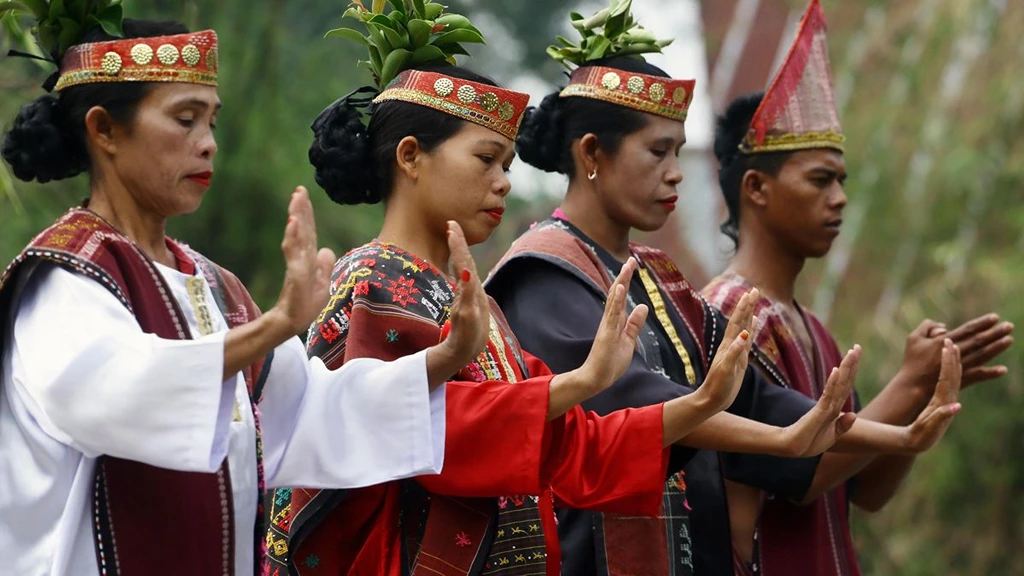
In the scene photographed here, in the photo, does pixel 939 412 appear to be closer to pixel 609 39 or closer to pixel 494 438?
pixel 609 39

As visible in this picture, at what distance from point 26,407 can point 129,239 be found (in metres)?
0.37

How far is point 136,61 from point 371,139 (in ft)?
2.28

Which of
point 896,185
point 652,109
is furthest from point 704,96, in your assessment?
point 652,109

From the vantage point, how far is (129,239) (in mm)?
3191

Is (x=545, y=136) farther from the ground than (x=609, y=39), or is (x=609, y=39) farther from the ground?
(x=609, y=39)

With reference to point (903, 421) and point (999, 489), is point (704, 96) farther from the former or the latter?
point (903, 421)

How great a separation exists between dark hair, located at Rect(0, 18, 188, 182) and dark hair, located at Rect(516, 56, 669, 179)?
1.40m

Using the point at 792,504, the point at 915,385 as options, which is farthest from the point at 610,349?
the point at 915,385

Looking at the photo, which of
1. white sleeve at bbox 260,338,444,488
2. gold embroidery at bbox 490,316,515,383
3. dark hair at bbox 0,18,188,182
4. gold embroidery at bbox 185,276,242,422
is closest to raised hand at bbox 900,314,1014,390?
gold embroidery at bbox 490,316,515,383

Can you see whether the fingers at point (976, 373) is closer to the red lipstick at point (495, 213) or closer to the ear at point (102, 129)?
the red lipstick at point (495, 213)

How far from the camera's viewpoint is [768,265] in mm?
5148

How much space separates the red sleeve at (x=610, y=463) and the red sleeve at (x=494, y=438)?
16 cm

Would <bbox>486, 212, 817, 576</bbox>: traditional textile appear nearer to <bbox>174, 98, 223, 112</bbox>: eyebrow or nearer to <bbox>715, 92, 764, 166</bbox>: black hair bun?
<bbox>715, 92, 764, 166</bbox>: black hair bun

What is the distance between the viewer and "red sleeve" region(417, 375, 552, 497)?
133 inches
